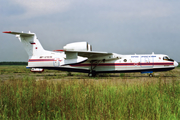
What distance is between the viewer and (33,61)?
1883 cm

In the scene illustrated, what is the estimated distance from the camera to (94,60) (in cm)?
1839

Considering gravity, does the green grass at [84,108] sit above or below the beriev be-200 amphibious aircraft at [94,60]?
below

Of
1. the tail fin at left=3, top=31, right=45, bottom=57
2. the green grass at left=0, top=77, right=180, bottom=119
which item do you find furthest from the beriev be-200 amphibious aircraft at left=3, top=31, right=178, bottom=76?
the green grass at left=0, top=77, right=180, bottom=119

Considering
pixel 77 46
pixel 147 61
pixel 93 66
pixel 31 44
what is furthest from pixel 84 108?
pixel 31 44

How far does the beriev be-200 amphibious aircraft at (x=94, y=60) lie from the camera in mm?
17641

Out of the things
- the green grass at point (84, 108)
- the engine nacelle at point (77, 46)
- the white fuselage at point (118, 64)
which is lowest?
the green grass at point (84, 108)

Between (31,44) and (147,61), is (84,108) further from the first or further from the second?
(31,44)

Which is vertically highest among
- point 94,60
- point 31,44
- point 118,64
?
point 31,44

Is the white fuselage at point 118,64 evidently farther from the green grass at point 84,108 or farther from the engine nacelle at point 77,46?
the green grass at point 84,108

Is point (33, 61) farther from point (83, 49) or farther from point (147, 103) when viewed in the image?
point (147, 103)

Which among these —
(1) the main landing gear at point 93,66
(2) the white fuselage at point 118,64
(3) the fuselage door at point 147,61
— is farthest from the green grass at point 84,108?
(1) the main landing gear at point 93,66

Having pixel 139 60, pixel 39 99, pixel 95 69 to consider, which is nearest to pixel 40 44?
pixel 95 69

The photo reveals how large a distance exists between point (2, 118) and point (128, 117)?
2.82 metres

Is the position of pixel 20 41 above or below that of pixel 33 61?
above
